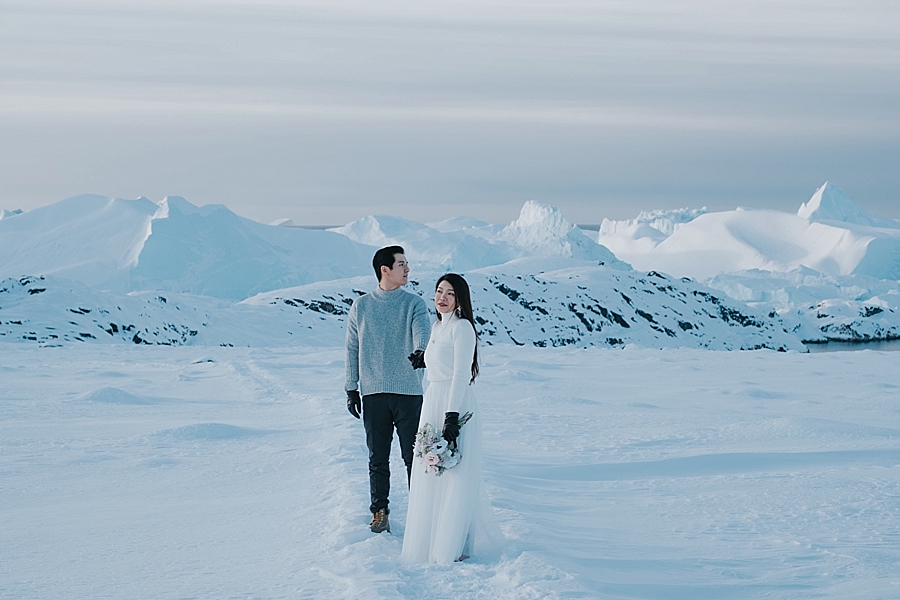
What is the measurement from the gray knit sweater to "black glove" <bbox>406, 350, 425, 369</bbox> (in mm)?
139

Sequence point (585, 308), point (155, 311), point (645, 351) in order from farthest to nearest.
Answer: point (585, 308) < point (155, 311) < point (645, 351)

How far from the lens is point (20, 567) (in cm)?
538

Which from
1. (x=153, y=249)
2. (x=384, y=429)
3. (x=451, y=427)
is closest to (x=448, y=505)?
(x=451, y=427)

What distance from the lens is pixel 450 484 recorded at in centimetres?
531

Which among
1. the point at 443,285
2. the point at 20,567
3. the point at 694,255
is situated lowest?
the point at 20,567

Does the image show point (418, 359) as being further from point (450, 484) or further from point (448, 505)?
point (448, 505)

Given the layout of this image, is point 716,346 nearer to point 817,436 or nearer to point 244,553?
point 817,436

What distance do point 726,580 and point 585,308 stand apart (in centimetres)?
8591

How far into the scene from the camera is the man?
5.83 meters

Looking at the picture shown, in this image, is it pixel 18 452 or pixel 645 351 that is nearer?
pixel 18 452

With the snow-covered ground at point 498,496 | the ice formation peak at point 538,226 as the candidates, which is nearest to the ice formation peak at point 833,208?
the ice formation peak at point 538,226

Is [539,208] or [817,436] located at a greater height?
[539,208]

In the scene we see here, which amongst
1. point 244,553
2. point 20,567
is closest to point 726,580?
point 244,553

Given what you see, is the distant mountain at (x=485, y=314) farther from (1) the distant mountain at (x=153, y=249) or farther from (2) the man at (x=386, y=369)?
(2) the man at (x=386, y=369)
